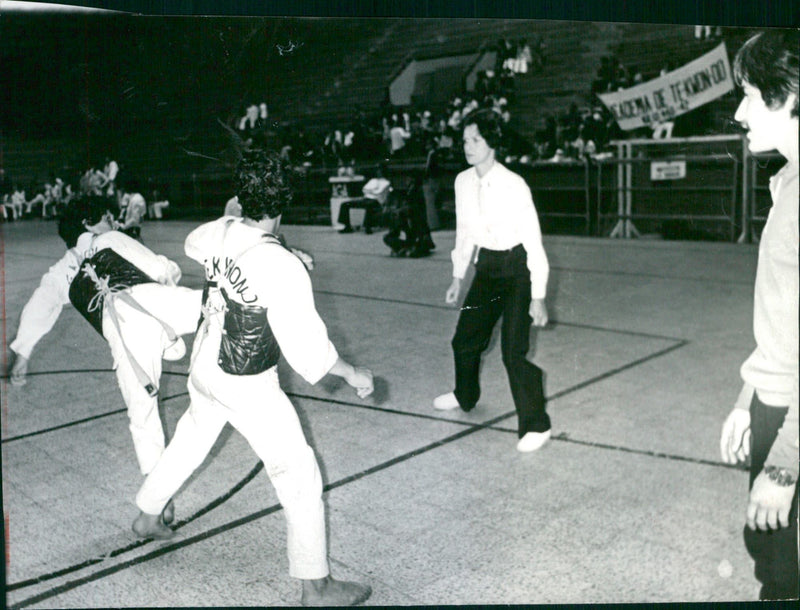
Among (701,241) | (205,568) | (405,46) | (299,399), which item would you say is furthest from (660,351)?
(405,46)

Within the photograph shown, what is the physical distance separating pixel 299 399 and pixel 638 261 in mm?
6443

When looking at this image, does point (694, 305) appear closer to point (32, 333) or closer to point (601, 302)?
point (601, 302)

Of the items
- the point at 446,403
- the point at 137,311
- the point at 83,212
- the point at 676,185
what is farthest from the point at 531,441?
the point at 676,185

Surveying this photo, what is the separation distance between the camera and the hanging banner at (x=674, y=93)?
11.2 meters

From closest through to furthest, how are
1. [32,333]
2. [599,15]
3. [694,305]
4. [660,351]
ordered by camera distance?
[599,15], [32,333], [660,351], [694,305]

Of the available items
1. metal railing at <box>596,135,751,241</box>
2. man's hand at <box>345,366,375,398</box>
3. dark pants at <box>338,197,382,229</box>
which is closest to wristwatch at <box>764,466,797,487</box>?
man's hand at <box>345,366,375,398</box>

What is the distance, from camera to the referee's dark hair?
4180mm

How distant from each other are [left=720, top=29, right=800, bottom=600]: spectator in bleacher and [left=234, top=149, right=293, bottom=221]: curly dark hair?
1.46 m

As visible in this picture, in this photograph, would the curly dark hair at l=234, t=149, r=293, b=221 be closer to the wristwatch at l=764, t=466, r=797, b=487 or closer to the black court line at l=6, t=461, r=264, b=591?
the black court line at l=6, t=461, r=264, b=591

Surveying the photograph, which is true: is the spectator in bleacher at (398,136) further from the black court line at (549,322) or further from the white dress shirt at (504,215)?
the white dress shirt at (504,215)

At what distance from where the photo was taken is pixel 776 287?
1.92 meters

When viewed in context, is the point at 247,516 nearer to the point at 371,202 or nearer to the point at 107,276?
the point at 107,276

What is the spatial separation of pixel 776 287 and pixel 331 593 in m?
1.82

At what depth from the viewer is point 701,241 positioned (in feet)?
40.1
